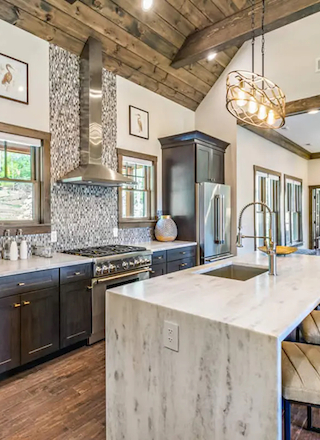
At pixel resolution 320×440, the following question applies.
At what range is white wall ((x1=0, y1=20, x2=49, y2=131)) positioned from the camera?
10.1 ft

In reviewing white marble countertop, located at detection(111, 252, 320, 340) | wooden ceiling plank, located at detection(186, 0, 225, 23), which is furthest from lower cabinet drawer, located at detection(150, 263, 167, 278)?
wooden ceiling plank, located at detection(186, 0, 225, 23)

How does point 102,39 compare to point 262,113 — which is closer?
point 262,113

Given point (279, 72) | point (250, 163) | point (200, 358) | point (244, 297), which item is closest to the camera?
point (200, 358)

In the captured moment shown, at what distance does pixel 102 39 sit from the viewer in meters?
3.71

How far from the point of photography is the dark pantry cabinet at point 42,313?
246 cm

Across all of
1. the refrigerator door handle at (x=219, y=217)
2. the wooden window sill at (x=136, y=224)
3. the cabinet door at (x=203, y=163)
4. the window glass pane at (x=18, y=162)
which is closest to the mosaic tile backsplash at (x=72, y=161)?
the wooden window sill at (x=136, y=224)

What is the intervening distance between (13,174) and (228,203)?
3211 millimetres

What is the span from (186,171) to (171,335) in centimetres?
347

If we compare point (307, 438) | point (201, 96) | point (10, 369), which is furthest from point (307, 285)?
point (201, 96)

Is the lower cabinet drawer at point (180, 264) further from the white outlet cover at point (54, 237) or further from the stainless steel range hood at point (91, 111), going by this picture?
the white outlet cover at point (54, 237)

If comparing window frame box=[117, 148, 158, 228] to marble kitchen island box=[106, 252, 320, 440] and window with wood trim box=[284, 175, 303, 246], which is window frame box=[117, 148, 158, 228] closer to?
marble kitchen island box=[106, 252, 320, 440]

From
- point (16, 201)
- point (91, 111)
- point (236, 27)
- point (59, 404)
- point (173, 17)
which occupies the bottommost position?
point (59, 404)

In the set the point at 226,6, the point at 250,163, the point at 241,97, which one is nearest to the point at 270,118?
the point at 241,97

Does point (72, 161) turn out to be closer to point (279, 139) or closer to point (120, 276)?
point (120, 276)
